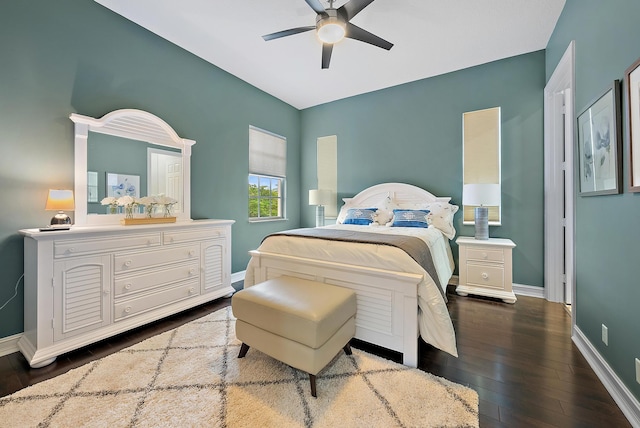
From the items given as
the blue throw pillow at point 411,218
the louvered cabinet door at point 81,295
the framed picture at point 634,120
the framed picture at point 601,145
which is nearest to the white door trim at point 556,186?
the framed picture at point 601,145

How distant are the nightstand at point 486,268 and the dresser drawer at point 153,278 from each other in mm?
3260

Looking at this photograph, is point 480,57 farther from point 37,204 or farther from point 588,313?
point 37,204

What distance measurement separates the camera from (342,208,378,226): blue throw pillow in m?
3.78

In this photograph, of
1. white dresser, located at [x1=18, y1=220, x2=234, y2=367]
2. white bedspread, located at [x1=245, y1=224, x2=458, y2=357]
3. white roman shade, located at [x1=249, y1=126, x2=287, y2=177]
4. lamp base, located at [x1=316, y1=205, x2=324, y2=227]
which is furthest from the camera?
lamp base, located at [x1=316, y1=205, x2=324, y2=227]

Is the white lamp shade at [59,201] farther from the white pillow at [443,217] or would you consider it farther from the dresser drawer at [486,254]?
the dresser drawer at [486,254]

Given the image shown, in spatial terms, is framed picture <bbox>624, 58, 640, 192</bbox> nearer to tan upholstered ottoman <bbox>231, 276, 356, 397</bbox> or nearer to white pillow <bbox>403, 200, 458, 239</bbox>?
tan upholstered ottoman <bbox>231, 276, 356, 397</bbox>

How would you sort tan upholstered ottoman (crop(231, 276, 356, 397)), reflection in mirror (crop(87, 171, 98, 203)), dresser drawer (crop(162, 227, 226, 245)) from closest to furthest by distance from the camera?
tan upholstered ottoman (crop(231, 276, 356, 397)) < reflection in mirror (crop(87, 171, 98, 203)) < dresser drawer (crop(162, 227, 226, 245))

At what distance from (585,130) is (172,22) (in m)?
4.04

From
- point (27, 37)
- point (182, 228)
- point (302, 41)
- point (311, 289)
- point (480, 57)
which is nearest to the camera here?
point (311, 289)

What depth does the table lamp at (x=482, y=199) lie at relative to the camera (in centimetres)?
310

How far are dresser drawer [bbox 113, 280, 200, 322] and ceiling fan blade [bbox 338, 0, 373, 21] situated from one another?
3091 mm

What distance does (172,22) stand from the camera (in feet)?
9.09

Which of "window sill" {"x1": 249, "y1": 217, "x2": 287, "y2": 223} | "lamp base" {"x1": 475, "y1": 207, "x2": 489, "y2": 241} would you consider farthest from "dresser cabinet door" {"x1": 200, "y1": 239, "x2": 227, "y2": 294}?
"lamp base" {"x1": 475, "y1": 207, "x2": 489, "y2": 241}

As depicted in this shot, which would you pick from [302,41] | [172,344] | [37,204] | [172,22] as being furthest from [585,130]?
[37,204]
